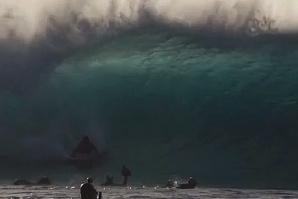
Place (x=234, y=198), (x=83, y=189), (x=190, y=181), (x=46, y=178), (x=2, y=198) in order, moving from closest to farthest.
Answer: (x=83, y=189) < (x=2, y=198) < (x=234, y=198) < (x=190, y=181) < (x=46, y=178)

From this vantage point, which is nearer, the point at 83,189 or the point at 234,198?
the point at 83,189

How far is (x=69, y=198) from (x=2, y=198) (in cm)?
848

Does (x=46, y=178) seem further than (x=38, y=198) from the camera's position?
Yes

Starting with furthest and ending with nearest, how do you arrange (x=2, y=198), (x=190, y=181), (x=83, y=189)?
1. (x=190, y=181)
2. (x=2, y=198)
3. (x=83, y=189)

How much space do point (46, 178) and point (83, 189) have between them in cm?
13051

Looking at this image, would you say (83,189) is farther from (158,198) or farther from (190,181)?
(190,181)

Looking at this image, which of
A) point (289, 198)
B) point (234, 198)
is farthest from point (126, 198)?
point (289, 198)

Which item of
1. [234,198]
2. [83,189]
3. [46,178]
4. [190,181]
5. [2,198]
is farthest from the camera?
[46,178]

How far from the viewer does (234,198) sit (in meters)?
100

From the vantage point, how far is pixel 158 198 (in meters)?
96.4

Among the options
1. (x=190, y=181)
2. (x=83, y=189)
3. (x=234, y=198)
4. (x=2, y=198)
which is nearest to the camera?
(x=83, y=189)

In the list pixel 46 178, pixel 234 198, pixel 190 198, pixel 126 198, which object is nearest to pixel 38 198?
pixel 126 198

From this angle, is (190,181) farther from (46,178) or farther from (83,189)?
(83,189)

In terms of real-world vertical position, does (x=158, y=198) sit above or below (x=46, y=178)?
below
